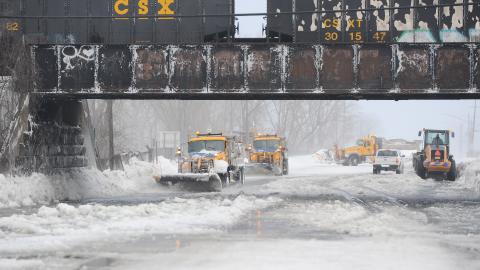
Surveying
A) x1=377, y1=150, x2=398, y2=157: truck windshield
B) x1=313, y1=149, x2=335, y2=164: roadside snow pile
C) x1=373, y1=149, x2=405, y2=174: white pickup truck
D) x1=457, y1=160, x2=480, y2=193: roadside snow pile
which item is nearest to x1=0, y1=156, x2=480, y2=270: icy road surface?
x1=457, y1=160, x2=480, y2=193: roadside snow pile

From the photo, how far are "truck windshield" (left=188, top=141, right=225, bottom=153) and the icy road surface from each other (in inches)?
347

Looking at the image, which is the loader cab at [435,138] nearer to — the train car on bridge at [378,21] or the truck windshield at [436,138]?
the truck windshield at [436,138]

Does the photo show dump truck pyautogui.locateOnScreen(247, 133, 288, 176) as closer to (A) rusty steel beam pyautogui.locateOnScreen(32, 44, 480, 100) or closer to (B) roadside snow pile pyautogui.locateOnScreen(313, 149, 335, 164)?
(A) rusty steel beam pyautogui.locateOnScreen(32, 44, 480, 100)

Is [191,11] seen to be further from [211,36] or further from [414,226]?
[414,226]

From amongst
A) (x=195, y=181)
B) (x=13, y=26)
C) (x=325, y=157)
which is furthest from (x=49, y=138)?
(x=325, y=157)

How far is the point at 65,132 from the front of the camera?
31.9 metres

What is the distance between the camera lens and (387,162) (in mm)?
57344

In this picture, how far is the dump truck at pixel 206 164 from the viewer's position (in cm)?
3341

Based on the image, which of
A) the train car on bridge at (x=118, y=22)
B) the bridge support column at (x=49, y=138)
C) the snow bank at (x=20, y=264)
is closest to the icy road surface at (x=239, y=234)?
the snow bank at (x=20, y=264)

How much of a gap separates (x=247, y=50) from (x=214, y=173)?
25.1 ft

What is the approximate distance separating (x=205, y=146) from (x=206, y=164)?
1.58 meters

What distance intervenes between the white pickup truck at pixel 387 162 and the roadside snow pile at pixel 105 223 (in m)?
35.3

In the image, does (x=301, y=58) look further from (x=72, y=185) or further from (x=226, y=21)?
(x=72, y=185)

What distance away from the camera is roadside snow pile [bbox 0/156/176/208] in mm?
25562
